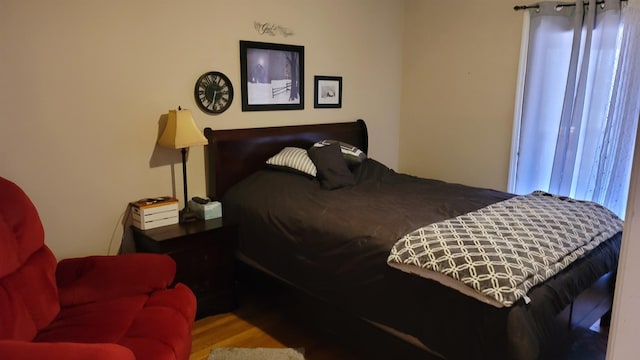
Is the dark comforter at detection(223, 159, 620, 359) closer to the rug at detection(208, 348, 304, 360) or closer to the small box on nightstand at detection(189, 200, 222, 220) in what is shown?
the small box on nightstand at detection(189, 200, 222, 220)

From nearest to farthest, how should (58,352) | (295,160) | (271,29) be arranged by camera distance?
(58,352), (295,160), (271,29)

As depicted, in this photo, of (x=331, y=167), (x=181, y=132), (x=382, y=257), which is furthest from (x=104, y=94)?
(x=382, y=257)

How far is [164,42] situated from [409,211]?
1833mm

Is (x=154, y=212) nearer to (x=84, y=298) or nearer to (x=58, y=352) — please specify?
(x=84, y=298)

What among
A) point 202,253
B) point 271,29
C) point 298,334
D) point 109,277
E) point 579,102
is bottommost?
point 298,334

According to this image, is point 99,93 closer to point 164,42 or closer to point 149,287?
point 164,42

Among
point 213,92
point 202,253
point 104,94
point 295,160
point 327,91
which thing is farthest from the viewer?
point 327,91

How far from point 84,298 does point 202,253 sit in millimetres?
829

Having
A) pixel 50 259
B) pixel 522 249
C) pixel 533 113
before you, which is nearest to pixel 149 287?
pixel 50 259

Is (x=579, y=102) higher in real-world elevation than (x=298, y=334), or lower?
higher

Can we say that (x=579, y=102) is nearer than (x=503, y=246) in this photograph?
No

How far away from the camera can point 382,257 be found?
83.1 inches

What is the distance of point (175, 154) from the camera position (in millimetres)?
3021

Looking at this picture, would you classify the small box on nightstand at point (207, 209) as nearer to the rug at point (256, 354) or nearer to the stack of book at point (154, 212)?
the stack of book at point (154, 212)
